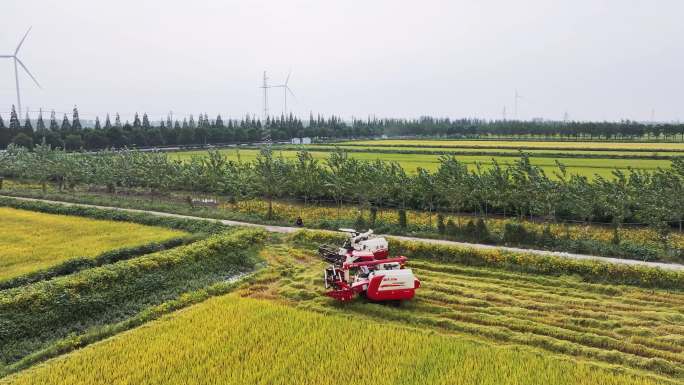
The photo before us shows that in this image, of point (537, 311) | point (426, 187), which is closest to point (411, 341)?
point (537, 311)

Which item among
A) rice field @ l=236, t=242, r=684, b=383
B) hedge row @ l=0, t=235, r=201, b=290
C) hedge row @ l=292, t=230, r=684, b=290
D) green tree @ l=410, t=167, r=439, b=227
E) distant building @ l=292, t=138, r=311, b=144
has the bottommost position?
rice field @ l=236, t=242, r=684, b=383

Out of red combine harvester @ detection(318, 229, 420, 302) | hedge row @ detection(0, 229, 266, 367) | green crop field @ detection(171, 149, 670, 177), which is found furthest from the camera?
green crop field @ detection(171, 149, 670, 177)

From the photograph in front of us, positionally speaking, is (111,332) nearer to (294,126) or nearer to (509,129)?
(294,126)

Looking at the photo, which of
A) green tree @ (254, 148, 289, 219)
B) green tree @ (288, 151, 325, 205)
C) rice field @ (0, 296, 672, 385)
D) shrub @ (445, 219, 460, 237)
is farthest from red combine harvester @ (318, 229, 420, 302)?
green tree @ (288, 151, 325, 205)

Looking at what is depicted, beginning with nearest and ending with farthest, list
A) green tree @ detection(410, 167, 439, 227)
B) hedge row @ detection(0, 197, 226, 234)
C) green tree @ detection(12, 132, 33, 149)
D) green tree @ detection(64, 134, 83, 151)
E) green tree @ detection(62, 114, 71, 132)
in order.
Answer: hedge row @ detection(0, 197, 226, 234), green tree @ detection(410, 167, 439, 227), green tree @ detection(12, 132, 33, 149), green tree @ detection(64, 134, 83, 151), green tree @ detection(62, 114, 71, 132)

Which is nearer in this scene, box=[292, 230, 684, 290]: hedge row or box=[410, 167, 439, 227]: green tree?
box=[292, 230, 684, 290]: hedge row

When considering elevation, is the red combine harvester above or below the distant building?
below

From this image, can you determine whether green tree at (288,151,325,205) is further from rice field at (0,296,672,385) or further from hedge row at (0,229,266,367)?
rice field at (0,296,672,385)

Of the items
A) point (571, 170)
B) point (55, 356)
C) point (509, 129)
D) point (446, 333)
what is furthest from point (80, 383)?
point (509, 129)
